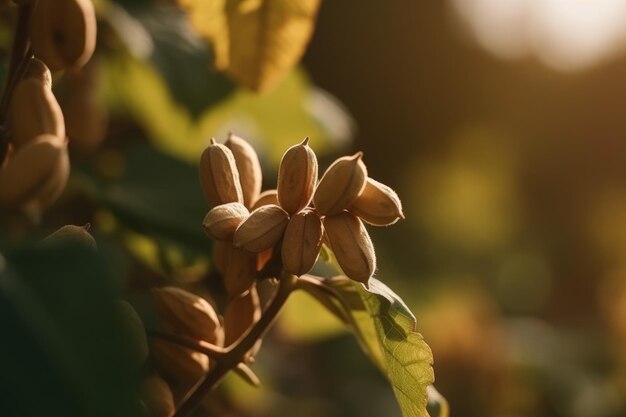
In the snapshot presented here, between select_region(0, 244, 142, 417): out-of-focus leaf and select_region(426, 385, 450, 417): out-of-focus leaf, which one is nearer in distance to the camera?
select_region(0, 244, 142, 417): out-of-focus leaf

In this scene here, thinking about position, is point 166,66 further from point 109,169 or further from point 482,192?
point 482,192

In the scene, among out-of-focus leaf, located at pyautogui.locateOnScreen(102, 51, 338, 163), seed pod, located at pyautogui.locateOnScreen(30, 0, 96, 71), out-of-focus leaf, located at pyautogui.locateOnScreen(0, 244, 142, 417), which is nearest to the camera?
out-of-focus leaf, located at pyautogui.locateOnScreen(0, 244, 142, 417)

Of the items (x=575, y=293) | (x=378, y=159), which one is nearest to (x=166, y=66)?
(x=575, y=293)

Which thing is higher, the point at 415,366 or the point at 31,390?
the point at 31,390

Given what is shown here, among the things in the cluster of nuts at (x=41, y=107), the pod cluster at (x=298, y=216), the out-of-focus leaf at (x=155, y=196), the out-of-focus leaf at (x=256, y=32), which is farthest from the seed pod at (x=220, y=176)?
the out-of-focus leaf at (x=155, y=196)

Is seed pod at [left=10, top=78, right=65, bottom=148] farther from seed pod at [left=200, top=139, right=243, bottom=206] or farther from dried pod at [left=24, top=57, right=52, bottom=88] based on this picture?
seed pod at [left=200, top=139, right=243, bottom=206]

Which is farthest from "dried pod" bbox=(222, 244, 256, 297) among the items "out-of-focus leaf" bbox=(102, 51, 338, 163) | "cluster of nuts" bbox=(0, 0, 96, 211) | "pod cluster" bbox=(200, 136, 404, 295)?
"out-of-focus leaf" bbox=(102, 51, 338, 163)

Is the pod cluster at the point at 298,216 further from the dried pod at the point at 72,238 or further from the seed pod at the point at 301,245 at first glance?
the dried pod at the point at 72,238
